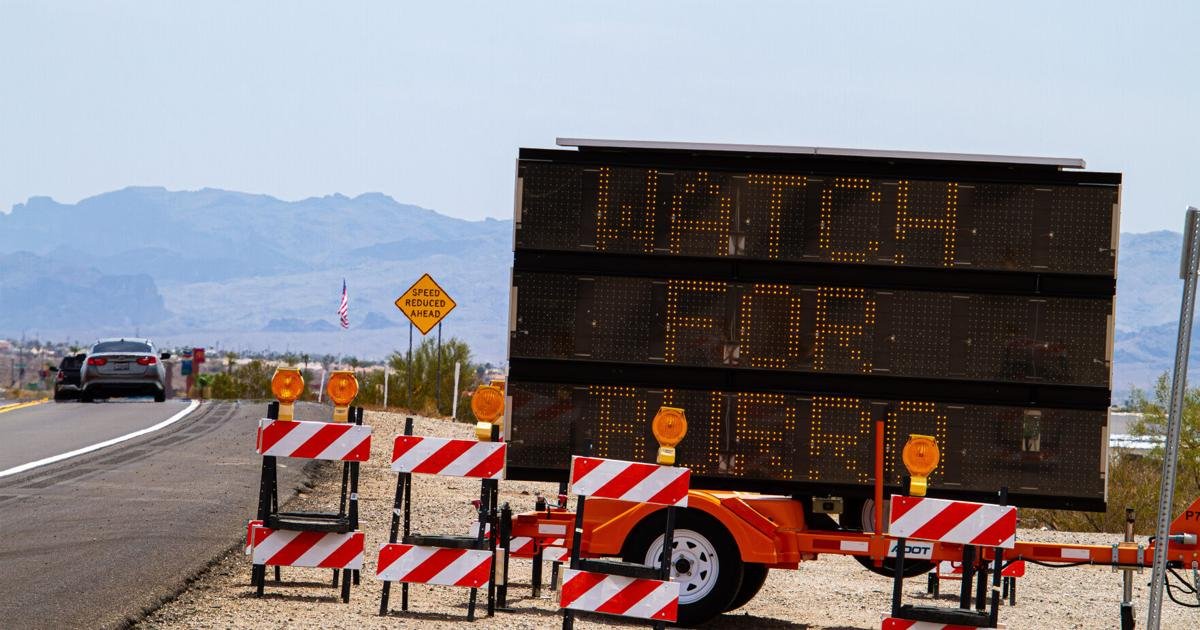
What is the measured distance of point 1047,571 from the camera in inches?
721

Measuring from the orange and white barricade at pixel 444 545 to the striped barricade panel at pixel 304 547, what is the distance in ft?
1.84

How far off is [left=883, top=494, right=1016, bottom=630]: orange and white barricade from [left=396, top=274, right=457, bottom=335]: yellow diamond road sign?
27.1 meters

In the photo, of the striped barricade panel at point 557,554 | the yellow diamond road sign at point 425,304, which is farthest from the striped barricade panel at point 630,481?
the yellow diamond road sign at point 425,304

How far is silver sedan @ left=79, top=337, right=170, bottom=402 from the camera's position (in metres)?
39.5

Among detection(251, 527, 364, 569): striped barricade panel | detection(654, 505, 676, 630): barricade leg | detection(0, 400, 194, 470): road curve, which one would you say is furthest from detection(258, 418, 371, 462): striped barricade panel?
detection(0, 400, 194, 470): road curve

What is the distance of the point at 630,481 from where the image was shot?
10.2m

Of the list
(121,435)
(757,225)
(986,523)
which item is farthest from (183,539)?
(121,435)

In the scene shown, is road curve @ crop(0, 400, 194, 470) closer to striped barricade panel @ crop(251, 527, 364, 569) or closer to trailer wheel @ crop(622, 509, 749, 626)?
striped barricade panel @ crop(251, 527, 364, 569)

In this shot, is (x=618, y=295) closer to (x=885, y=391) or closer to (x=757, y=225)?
(x=757, y=225)

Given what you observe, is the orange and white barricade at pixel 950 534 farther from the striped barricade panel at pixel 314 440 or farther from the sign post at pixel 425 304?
the sign post at pixel 425 304

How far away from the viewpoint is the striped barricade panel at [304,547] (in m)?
12.3

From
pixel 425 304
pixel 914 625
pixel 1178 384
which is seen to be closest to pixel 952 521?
pixel 914 625

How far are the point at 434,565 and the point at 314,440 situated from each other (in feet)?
4.50

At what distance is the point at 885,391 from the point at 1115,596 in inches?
223
